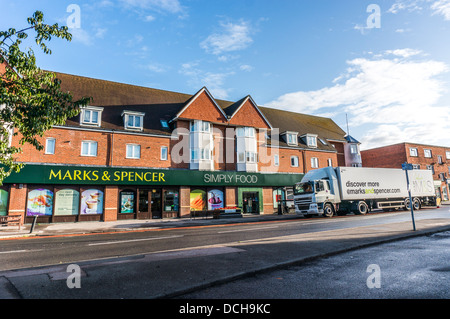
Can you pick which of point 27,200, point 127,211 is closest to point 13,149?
point 27,200

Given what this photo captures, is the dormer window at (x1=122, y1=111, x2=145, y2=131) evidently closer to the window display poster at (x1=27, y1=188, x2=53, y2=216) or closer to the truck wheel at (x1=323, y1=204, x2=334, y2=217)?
the window display poster at (x1=27, y1=188, x2=53, y2=216)

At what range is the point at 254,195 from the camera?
29.9m

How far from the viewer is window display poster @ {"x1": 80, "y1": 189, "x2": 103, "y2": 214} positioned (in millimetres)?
21812

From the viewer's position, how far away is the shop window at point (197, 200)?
26438 mm

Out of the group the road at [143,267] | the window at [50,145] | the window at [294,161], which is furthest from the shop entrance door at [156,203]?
the window at [294,161]

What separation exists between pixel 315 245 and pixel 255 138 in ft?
75.8

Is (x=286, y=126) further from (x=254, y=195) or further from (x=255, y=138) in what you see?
(x=254, y=195)

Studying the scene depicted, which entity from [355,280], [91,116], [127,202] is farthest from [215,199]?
[355,280]

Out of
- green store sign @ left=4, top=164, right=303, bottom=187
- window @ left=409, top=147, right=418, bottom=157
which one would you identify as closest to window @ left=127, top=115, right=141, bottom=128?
green store sign @ left=4, top=164, right=303, bottom=187

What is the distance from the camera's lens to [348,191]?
2309 centimetres

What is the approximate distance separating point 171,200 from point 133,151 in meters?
5.82

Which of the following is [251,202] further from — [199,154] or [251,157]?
[199,154]

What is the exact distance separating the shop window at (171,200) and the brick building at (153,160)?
3.8 inches

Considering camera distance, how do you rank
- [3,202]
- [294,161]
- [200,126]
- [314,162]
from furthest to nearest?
[314,162]
[294,161]
[200,126]
[3,202]
